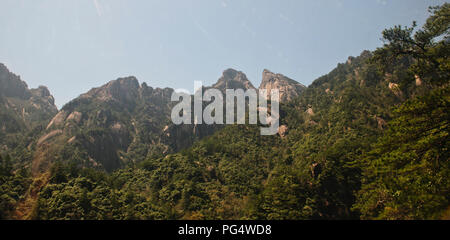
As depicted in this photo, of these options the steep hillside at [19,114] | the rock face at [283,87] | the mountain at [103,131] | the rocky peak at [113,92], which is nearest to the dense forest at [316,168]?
the mountain at [103,131]

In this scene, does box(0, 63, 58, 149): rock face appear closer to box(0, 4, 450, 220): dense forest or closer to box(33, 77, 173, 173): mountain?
box(33, 77, 173, 173): mountain

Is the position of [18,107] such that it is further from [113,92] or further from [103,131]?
[103,131]

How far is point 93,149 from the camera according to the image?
371 ft

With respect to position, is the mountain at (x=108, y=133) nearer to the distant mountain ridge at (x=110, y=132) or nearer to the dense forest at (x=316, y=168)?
the distant mountain ridge at (x=110, y=132)

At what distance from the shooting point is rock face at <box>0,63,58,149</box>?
13315cm

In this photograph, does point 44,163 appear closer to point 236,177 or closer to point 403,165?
point 236,177

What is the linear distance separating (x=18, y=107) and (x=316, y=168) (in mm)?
207754

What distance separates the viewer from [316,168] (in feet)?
166

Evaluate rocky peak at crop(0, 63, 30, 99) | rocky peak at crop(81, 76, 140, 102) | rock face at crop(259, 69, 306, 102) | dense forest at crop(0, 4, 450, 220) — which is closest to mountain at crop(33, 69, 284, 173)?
rocky peak at crop(81, 76, 140, 102)

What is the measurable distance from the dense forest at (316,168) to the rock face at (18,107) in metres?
41.3

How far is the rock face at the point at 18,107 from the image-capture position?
13315cm

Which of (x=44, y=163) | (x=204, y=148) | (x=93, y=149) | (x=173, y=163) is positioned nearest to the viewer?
(x=173, y=163)
